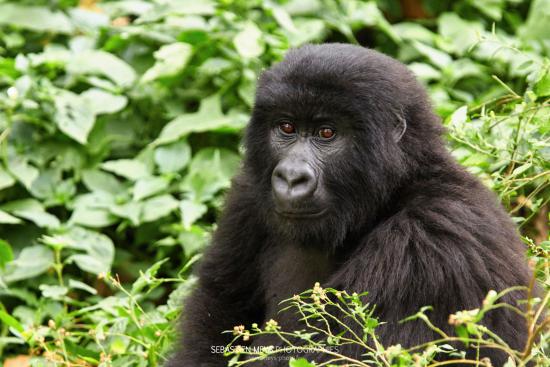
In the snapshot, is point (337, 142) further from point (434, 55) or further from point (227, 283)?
point (434, 55)

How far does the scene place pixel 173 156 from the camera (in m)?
6.30

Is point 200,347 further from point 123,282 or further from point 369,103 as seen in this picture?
point 123,282

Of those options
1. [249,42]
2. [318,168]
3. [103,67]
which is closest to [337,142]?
[318,168]

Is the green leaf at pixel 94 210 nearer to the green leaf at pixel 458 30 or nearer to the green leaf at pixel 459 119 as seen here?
the green leaf at pixel 459 119

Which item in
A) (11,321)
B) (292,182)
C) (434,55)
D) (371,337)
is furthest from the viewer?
(434,55)

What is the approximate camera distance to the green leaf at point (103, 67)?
6684 mm

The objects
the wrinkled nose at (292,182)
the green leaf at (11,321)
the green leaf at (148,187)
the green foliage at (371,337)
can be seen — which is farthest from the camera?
the green leaf at (148,187)

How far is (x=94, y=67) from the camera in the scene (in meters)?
6.69

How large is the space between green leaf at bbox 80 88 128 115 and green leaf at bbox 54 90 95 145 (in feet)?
0.11

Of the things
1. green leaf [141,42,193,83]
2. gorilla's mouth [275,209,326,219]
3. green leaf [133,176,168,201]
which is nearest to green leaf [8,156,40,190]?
green leaf [133,176,168,201]

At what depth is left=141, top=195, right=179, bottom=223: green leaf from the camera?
5938 mm

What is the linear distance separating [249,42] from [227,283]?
2.35 meters

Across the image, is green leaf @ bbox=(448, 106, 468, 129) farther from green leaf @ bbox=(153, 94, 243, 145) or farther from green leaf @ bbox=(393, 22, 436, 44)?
green leaf @ bbox=(393, 22, 436, 44)

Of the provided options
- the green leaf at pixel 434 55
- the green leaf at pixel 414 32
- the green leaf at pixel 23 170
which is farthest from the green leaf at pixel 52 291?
the green leaf at pixel 414 32
